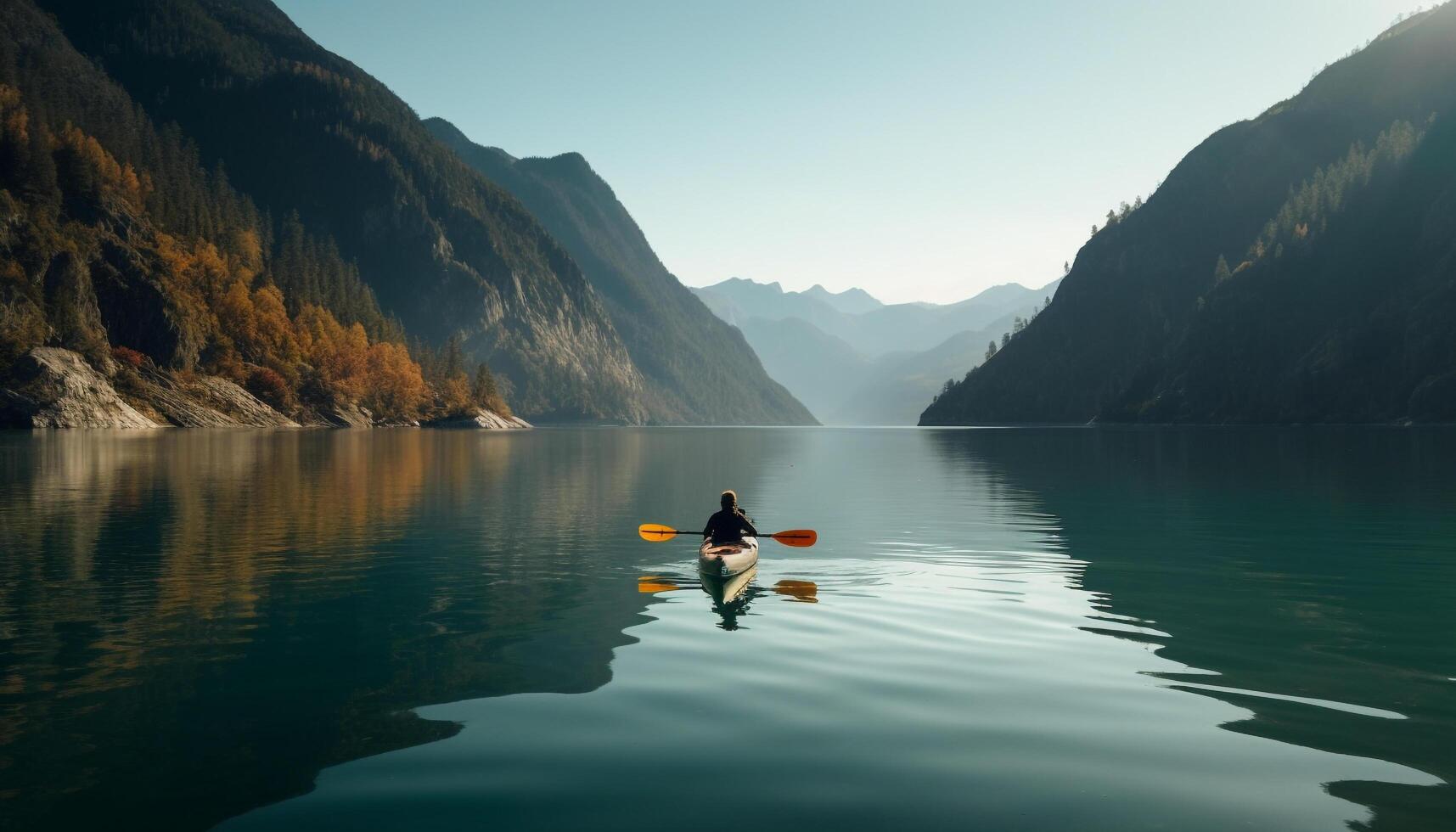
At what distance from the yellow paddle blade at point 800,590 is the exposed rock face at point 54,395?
12482 cm

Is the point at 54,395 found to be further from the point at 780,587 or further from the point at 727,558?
the point at 780,587

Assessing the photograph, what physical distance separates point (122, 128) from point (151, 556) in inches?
8304

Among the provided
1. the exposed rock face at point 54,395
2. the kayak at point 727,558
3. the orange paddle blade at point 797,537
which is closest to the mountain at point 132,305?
the exposed rock face at point 54,395

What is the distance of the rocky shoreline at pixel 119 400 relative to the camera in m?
119

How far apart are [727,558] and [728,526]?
6.91 feet

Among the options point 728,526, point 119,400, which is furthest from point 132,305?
point 728,526

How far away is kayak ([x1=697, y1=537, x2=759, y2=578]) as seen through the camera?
992 inches

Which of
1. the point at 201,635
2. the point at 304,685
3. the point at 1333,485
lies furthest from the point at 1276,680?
the point at 1333,485

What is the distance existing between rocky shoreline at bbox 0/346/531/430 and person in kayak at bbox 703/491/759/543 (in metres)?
121

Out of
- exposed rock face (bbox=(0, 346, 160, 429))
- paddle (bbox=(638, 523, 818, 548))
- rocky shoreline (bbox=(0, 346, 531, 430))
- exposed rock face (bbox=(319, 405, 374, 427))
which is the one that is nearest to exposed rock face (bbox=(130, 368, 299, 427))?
rocky shoreline (bbox=(0, 346, 531, 430))

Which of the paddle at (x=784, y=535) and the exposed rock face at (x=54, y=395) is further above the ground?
the exposed rock face at (x=54, y=395)

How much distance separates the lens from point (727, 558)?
82.9 ft

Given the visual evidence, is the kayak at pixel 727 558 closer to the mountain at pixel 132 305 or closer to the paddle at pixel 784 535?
the paddle at pixel 784 535

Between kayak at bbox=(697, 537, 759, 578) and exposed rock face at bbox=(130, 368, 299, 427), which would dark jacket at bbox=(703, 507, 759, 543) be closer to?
kayak at bbox=(697, 537, 759, 578)
